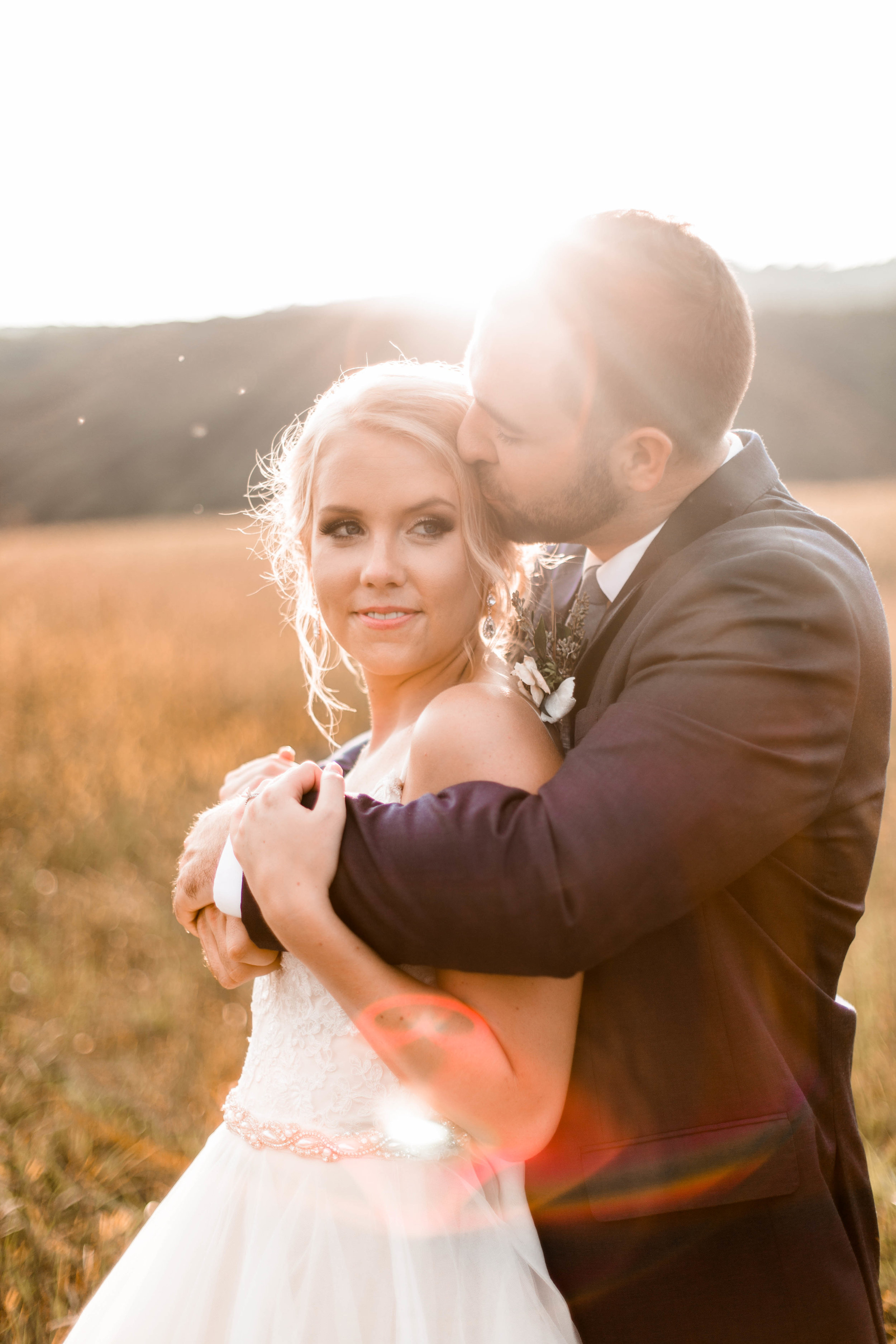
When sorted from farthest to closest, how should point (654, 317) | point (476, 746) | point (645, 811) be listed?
point (654, 317), point (476, 746), point (645, 811)

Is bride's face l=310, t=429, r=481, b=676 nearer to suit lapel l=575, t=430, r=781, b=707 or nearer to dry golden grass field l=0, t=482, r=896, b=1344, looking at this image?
suit lapel l=575, t=430, r=781, b=707

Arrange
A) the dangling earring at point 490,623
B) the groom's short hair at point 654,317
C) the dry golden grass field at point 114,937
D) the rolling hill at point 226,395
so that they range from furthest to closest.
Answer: the rolling hill at point 226,395 → the dry golden grass field at point 114,937 → the dangling earring at point 490,623 → the groom's short hair at point 654,317

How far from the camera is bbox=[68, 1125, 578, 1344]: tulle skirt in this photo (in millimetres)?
1837

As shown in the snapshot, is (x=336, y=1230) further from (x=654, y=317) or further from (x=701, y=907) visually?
(x=654, y=317)

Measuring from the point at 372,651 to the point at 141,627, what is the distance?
910 cm

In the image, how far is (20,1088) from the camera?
4145 mm

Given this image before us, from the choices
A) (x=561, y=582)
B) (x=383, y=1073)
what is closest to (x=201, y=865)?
(x=383, y=1073)

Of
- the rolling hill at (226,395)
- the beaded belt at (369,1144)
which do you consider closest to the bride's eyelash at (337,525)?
the beaded belt at (369,1144)

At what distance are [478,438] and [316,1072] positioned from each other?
1433 millimetres

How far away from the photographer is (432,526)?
2293 mm

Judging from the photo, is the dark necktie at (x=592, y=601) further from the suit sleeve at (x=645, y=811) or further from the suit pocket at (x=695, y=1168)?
the suit pocket at (x=695, y=1168)

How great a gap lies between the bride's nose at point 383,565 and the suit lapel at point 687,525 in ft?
1.53

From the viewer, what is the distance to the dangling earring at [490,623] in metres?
2.43

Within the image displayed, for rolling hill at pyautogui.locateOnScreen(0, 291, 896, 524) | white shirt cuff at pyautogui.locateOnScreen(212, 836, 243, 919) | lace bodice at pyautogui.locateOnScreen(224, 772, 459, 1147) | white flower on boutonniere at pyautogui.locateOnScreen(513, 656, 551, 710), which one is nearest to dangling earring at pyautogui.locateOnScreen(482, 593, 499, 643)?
white flower on boutonniere at pyautogui.locateOnScreen(513, 656, 551, 710)
